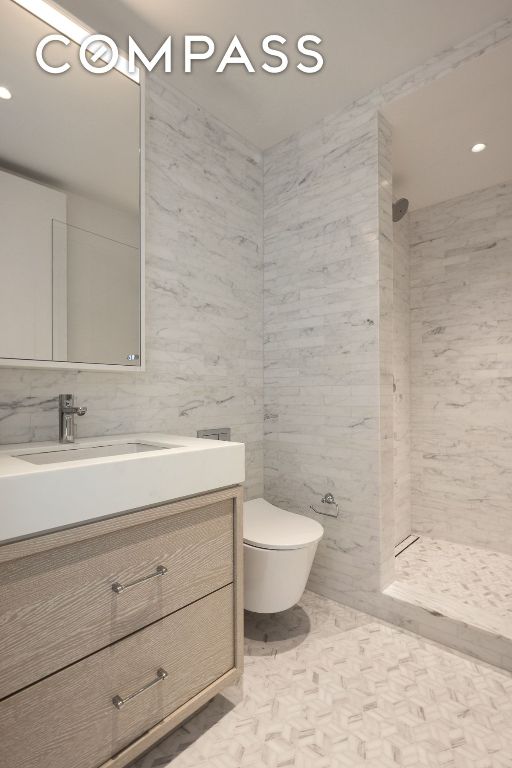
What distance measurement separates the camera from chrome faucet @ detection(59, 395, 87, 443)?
1320 mm

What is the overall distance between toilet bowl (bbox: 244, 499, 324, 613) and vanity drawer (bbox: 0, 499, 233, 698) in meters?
0.34

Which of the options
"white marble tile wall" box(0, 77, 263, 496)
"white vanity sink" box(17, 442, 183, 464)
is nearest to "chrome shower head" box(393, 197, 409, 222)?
"white marble tile wall" box(0, 77, 263, 496)

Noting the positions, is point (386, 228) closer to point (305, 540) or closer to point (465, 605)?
point (305, 540)

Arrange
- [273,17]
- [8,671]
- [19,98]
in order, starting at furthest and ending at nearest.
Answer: [273,17] → [19,98] → [8,671]

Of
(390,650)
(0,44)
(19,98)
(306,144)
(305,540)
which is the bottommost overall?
(390,650)

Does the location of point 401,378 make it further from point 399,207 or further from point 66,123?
point 66,123

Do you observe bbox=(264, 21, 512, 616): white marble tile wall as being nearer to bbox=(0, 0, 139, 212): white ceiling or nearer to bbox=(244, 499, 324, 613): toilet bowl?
bbox=(244, 499, 324, 613): toilet bowl

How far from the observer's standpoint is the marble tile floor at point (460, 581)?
163cm

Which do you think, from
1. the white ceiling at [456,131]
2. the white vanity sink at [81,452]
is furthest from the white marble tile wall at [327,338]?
the white vanity sink at [81,452]

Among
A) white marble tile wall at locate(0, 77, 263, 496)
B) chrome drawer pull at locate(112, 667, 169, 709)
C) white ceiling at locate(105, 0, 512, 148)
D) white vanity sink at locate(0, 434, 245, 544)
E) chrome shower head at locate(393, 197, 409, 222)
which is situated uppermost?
white ceiling at locate(105, 0, 512, 148)

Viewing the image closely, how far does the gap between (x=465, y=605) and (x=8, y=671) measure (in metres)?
1.73

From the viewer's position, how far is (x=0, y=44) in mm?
1224

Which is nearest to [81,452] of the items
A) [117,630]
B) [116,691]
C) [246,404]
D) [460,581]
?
[117,630]

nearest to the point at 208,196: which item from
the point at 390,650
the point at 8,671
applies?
the point at 8,671
